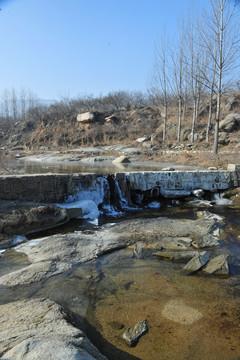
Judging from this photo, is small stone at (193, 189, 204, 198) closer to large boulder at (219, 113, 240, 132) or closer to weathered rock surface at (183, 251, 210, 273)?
weathered rock surface at (183, 251, 210, 273)

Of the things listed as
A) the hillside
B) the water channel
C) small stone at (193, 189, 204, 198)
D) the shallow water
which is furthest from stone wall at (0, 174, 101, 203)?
the hillside

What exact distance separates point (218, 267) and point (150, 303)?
1545mm

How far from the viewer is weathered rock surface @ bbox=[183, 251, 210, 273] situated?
15.2 feet

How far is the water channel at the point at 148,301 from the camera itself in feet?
9.62

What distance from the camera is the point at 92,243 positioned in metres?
5.68

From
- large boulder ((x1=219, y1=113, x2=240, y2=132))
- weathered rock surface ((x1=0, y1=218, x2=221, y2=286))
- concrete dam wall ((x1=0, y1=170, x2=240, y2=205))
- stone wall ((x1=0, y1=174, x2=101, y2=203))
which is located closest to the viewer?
weathered rock surface ((x1=0, y1=218, x2=221, y2=286))

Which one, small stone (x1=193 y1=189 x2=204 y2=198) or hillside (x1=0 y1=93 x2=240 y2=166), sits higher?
hillside (x1=0 y1=93 x2=240 y2=166)

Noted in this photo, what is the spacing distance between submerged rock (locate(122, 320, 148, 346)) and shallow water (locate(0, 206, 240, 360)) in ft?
0.19

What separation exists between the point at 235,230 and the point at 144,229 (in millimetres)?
2240

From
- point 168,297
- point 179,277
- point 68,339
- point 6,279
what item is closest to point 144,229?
point 179,277

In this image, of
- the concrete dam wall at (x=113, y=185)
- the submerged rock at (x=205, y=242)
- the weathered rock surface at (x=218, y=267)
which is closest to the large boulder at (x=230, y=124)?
the concrete dam wall at (x=113, y=185)

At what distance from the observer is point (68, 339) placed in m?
2.65

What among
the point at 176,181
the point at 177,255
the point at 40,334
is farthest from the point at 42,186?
the point at 40,334

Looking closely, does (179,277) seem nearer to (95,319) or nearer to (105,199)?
(95,319)
